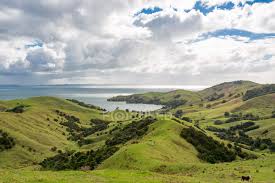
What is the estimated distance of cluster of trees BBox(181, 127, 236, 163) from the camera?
3346 inches

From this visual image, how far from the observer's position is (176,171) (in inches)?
1941

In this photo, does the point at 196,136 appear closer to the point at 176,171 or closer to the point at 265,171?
the point at 176,171

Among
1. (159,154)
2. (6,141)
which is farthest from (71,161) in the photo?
(159,154)

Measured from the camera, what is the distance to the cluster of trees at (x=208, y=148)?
8499cm

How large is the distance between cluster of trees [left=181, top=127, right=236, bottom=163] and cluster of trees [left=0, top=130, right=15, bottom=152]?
253 ft

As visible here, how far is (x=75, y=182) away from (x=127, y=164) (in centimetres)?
3288

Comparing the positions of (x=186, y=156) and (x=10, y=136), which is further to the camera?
(x=10, y=136)

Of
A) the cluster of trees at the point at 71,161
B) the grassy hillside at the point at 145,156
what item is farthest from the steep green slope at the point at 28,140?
the cluster of trees at the point at 71,161

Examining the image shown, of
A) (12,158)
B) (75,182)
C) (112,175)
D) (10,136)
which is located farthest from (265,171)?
(10,136)

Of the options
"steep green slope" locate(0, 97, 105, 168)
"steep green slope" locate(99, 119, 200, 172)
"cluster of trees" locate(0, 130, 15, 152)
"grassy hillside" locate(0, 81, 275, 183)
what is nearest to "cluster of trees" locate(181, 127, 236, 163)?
"grassy hillside" locate(0, 81, 275, 183)

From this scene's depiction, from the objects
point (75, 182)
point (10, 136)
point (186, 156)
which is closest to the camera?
point (75, 182)

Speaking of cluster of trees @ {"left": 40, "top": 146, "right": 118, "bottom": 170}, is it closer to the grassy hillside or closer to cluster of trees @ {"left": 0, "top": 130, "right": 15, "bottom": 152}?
the grassy hillside

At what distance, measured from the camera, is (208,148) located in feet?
299

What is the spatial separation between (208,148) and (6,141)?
87.6m
